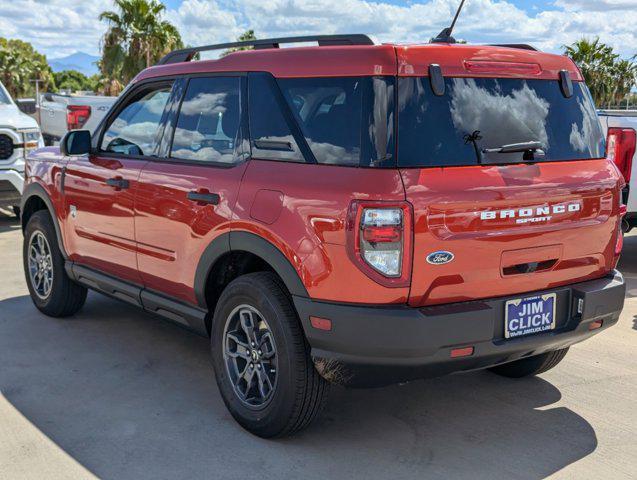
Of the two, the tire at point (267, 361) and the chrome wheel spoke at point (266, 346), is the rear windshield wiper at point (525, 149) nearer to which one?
the tire at point (267, 361)

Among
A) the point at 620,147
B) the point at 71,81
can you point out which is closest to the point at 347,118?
the point at 620,147

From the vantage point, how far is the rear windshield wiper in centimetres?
352

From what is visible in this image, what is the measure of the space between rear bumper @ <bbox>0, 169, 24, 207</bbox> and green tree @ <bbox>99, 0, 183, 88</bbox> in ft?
85.2

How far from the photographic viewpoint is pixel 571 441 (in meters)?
3.84

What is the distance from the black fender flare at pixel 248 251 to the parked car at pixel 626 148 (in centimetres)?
430

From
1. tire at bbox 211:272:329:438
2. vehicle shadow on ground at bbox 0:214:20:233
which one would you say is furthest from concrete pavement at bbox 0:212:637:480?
vehicle shadow on ground at bbox 0:214:20:233

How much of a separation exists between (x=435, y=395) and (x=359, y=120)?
6.09 feet

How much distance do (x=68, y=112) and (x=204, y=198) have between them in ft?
37.8

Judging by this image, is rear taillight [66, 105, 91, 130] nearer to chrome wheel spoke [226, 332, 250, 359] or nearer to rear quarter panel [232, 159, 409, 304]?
chrome wheel spoke [226, 332, 250, 359]

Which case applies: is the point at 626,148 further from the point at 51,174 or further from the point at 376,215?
the point at 51,174

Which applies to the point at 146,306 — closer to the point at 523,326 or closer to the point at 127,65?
the point at 523,326

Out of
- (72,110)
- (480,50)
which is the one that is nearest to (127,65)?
(72,110)

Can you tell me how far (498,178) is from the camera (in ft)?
11.3

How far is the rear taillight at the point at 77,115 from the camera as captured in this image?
14.5 metres
